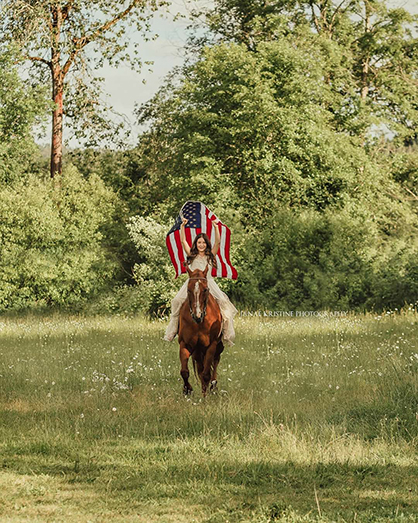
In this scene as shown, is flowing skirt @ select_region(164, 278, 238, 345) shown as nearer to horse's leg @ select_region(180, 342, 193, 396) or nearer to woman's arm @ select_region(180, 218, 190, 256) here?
horse's leg @ select_region(180, 342, 193, 396)

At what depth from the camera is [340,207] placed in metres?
27.5

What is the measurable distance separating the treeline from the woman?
1205 centimetres

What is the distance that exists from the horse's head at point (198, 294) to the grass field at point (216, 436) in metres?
1.15

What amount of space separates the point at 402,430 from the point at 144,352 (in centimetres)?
709

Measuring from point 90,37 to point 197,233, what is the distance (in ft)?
71.8

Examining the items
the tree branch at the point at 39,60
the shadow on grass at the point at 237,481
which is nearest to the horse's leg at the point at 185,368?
the shadow on grass at the point at 237,481

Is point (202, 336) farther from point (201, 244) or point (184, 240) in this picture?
point (184, 240)

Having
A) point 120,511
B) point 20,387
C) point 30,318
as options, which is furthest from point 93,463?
point 30,318

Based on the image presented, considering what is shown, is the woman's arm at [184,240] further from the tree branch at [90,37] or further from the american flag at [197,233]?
the tree branch at [90,37]

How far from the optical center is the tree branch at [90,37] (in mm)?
30469

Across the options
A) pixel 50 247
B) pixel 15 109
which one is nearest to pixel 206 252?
pixel 50 247

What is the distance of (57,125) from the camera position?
1225 inches

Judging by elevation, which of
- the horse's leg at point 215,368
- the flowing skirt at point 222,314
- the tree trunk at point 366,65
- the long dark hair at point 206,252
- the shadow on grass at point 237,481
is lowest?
the shadow on grass at point 237,481

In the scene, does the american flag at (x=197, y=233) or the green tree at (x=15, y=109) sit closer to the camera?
the american flag at (x=197, y=233)
